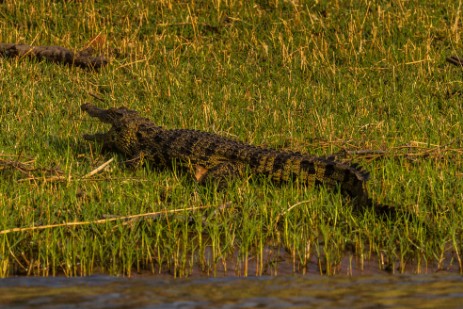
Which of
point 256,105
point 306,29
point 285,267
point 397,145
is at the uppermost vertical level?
point 306,29

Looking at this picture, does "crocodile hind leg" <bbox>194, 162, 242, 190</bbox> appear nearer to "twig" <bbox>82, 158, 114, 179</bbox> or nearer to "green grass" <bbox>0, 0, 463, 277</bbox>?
"green grass" <bbox>0, 0, 463, 277</bbox>

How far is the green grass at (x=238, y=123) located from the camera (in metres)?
6.08

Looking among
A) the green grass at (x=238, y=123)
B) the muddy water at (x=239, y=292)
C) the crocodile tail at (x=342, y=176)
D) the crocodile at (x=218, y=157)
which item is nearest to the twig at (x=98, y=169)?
the green grass at (x=238, y=123)

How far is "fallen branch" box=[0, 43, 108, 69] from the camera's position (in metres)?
11.7

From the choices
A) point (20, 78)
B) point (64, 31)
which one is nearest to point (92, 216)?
point (20, 78)

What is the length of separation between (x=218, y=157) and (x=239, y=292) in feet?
9.20

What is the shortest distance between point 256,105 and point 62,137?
2340 mm

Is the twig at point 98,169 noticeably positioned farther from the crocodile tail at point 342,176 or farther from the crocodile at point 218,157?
the crocodile tail at point 342,176

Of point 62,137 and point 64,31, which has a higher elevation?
point 64,31

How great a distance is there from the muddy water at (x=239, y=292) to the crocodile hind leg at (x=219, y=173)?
1931 millimetres

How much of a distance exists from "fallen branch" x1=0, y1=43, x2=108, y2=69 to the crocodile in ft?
9.38

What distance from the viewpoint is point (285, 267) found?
597cm

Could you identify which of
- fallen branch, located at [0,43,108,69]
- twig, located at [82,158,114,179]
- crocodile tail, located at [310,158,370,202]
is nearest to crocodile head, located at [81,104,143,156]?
twig, located at [82,158,114,179]

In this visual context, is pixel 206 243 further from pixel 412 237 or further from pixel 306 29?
pixel 306 29
